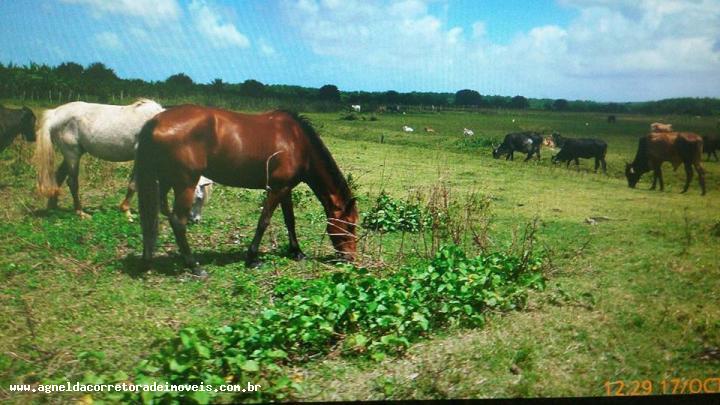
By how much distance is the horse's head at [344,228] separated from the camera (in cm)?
552

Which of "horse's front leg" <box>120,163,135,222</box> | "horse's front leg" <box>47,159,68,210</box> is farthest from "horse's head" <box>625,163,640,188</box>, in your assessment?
"horse's front leg" <box>47,159,68,210</box>

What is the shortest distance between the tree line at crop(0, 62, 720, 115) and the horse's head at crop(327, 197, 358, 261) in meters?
1.03

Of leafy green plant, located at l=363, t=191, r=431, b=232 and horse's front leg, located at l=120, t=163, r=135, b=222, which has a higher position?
horse's front leg, located at l=120, t=163, r=135, b=222

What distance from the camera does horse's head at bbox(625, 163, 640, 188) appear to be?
18.9ft

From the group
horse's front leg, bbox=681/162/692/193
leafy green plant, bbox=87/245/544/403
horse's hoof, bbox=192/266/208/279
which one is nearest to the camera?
leafy green plant, bbox=87/245/544/403

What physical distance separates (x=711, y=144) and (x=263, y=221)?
14.3 ft

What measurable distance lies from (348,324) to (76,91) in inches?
117

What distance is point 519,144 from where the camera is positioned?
20.7ft

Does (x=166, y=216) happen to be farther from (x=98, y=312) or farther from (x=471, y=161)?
(x=471, y=161)

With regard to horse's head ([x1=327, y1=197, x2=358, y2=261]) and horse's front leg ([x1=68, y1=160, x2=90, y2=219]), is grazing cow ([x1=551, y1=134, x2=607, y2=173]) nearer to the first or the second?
horse's head ([x1=327, y1=197, x2=358, y2=261])

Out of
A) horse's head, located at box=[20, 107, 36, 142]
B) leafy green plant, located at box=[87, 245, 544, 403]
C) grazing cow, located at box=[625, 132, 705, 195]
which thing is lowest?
leafy green plant, located at box=[87, 245, 544, 403]

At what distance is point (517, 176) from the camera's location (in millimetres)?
6633

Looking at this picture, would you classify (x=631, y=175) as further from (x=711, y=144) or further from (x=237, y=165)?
(x=237, y=165)
